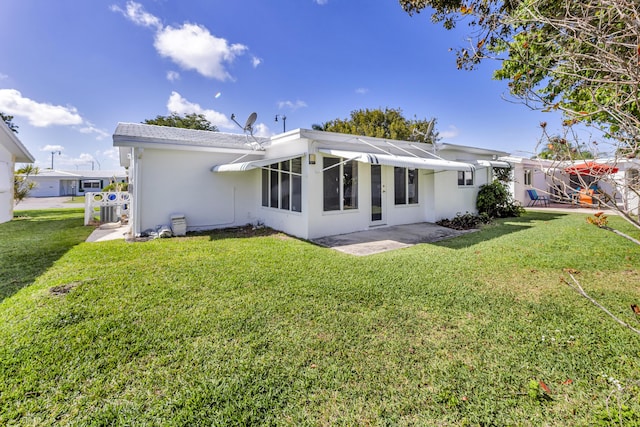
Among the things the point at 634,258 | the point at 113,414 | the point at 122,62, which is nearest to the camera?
the point at 113,414

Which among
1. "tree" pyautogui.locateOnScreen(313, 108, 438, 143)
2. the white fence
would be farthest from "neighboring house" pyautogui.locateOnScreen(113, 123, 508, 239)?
"tree" pyautogui.locateOnScreen(313, 108, 438, 143)

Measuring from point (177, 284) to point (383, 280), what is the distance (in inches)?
225

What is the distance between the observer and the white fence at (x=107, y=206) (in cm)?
1881

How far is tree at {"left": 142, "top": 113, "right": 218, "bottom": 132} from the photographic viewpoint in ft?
166

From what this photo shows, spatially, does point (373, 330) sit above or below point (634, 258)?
below

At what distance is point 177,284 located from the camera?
7719 millimetres

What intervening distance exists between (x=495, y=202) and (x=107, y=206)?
2783 centimetres

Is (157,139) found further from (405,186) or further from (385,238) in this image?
(405,186)

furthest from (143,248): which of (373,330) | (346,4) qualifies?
(346,4)

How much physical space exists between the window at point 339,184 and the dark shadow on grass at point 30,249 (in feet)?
35.8

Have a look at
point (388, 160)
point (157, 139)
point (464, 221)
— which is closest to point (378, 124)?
point (464, 221)

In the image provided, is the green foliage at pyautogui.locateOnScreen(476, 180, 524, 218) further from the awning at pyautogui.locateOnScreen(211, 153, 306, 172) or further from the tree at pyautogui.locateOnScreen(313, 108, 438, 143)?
the tree at pyautogui.locateOnScreen(313, 108, 438, 143)

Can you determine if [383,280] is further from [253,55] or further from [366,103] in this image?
[366,103]

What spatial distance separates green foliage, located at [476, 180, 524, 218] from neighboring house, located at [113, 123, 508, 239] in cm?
408
